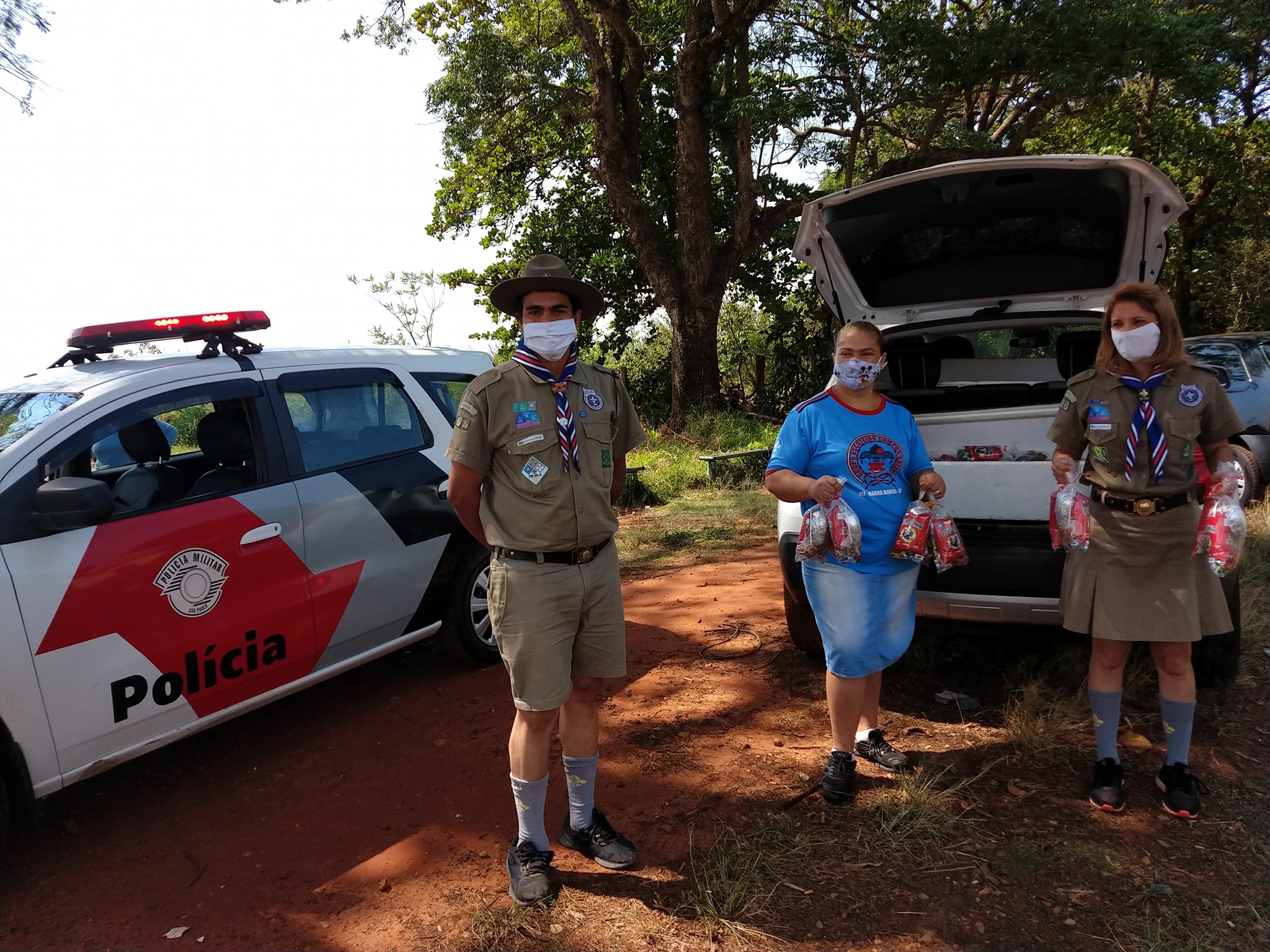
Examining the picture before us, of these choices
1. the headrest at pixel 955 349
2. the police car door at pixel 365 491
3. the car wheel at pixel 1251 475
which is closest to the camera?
the police car door at pixel 365 491

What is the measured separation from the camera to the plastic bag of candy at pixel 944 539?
9.50 feet

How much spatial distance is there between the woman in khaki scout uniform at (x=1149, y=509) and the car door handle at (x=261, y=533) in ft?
10.3

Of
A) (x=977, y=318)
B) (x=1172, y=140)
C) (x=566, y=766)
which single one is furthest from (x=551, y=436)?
(x=1172, y=140)

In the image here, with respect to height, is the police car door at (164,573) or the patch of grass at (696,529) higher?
the police car door at (164,573)

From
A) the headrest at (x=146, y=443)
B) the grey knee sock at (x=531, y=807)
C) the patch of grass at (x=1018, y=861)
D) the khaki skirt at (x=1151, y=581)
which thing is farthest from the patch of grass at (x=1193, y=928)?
the headrest at (x=146, y=443)

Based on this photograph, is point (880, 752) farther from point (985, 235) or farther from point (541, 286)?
point (985, 235)

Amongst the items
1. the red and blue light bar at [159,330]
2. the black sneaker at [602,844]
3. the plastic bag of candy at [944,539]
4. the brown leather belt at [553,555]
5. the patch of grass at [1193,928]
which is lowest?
the patch of grass at [1193,928]

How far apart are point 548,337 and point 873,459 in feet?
4.08

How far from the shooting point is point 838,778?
9.95ft

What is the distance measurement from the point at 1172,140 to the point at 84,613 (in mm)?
17204

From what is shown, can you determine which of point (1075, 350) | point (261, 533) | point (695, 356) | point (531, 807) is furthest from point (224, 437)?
point (695, 356)

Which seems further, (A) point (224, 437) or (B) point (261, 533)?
(A) point (224, 437)

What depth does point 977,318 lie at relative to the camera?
4297 millimetres

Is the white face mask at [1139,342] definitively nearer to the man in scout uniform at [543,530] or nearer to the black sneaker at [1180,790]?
the black sneaker at [1180,790]
